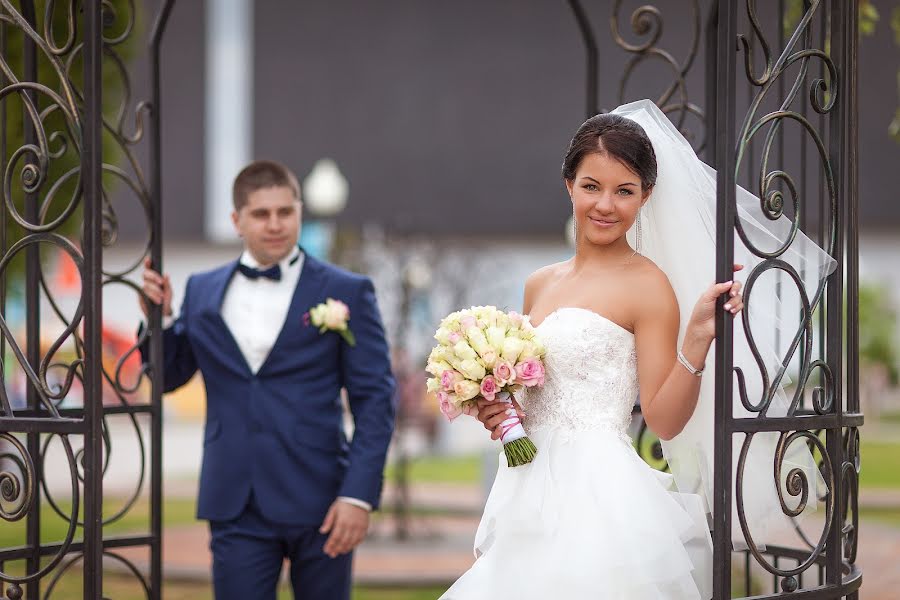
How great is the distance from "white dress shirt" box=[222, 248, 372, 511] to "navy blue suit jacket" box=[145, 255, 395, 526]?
4cm

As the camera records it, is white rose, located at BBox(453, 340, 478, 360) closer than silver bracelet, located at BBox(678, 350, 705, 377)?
No

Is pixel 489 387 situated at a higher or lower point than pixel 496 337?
lower

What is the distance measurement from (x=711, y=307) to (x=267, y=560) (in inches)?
82.2

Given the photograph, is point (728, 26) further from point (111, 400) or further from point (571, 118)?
point (571, 118)

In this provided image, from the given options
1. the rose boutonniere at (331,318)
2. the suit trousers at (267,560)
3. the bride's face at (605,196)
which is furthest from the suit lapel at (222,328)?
the bride's face at (605,196)

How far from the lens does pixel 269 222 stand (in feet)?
14.7

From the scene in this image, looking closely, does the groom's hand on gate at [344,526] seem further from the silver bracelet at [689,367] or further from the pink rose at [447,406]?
the silver bracelet at [689,367]

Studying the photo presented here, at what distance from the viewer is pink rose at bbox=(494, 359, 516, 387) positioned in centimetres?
322

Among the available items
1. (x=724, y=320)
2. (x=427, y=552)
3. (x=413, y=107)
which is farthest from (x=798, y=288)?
(x=413, y=107)

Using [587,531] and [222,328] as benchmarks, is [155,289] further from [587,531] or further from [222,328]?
[587,531]

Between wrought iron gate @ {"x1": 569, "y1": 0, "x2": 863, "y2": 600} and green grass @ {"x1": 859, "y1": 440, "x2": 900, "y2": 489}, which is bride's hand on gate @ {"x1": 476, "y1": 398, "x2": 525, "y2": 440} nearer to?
wrought iron gate @ {"x1": 569, "y1": 0, "x2": 863, "y2": 600}

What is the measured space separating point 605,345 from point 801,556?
136cm

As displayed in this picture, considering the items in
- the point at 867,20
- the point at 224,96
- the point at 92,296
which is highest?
the point at 224,96

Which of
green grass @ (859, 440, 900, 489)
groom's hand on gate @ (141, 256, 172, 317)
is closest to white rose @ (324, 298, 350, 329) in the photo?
groom's hand on gate @ (141, 256, 172, 317)
